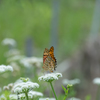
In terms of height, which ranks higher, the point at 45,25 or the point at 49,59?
the point at 45,25

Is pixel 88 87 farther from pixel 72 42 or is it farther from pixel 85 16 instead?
pixel 85 16

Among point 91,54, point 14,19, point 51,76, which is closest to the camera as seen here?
point 51,76

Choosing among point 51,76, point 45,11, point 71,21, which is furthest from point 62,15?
point 51,76

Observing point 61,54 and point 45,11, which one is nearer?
point 45,11

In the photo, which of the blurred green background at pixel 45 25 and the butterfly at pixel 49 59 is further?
the blurred green background at pixel 45 25

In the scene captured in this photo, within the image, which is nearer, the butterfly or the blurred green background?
the butterfly

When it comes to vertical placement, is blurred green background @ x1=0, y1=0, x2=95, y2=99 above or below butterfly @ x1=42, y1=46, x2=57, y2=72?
above

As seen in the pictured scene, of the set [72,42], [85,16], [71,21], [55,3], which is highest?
[85,16]

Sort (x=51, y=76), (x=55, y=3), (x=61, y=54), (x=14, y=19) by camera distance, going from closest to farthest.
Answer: (x=51, y=76)
(x=55, y=3)
(x=14, y=19)
(x=61, y=54)

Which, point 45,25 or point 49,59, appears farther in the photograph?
point 45,25

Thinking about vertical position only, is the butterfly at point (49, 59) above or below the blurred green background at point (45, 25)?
below

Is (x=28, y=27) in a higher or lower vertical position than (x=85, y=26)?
lower
